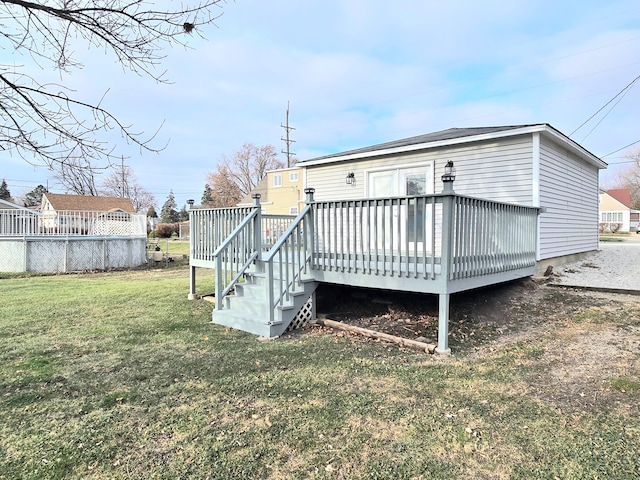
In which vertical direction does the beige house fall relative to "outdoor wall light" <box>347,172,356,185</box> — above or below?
above

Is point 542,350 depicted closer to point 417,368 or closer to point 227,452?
point 417,368

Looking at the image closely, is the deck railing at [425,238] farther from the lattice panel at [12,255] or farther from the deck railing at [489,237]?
the lattice panel at [12,255]

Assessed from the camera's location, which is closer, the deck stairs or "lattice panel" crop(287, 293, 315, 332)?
the deck stairs

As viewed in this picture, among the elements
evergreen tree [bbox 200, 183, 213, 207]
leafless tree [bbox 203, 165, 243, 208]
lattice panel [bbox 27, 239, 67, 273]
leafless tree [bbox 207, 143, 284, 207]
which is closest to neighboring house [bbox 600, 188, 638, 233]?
leafless tree [bbox 207, 143, 284, 207]

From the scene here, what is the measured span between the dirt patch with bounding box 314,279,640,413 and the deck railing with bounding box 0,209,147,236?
465 inches

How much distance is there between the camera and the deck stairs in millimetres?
4949

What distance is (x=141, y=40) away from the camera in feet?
9.31

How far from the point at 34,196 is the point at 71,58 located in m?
60.0

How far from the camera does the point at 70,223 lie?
14391 mm

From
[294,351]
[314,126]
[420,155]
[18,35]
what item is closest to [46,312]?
[294,351]

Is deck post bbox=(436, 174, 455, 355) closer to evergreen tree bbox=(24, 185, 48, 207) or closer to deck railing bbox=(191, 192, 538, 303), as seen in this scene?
deck railing bbox=(191, 192, 538, 303)

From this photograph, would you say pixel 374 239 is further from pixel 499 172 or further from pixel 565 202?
pixel 565 202

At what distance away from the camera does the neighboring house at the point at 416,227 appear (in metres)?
4.63

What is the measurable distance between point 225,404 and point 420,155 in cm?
690
